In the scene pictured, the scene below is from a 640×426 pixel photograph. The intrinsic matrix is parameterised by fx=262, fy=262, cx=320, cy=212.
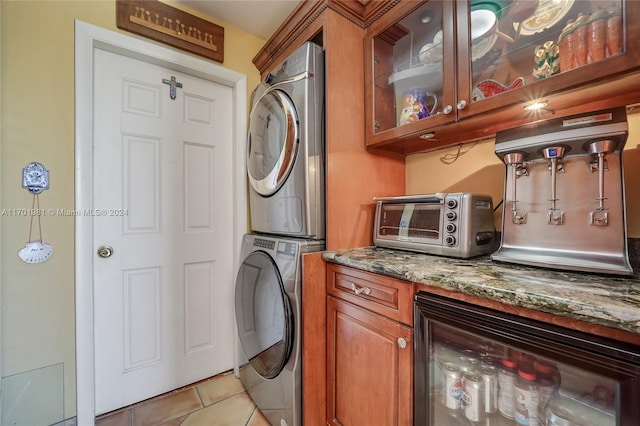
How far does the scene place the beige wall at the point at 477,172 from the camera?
93 centimetres

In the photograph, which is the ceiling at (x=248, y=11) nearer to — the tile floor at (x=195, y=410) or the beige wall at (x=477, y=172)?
the beige wall at (x=477, y=172)

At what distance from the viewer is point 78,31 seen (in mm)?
1346

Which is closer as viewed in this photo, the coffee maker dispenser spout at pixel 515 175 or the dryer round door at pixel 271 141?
the coffee maker dispenser spout at pixel 515 175

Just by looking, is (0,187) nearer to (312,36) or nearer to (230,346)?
(230,346)

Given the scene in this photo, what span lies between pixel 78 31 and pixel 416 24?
171 cm

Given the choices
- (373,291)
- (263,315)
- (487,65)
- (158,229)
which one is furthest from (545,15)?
(158,229)

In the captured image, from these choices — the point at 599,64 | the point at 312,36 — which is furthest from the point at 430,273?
the point at 312,36

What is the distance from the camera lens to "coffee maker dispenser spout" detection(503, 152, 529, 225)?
3.22 feet

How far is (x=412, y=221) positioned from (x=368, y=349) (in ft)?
1.93

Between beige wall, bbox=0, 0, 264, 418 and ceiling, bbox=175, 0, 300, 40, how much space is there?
0.58 metres

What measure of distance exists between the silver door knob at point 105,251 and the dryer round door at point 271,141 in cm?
88

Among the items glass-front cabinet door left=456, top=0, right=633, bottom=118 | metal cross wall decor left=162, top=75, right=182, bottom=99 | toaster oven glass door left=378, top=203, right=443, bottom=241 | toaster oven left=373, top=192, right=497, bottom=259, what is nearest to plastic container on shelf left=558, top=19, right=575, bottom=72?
glass-front cabinet door left=456, top=0, right=633, bottom=118

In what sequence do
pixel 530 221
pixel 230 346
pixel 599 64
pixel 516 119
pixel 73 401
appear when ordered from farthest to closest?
pixel 230 346 < pixel 73 401 < pixel 516 119 < pixel 530 221 < pixel 599 64

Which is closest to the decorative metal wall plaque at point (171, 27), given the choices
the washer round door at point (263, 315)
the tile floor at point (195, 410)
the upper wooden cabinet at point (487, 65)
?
the upper wooden cabinet at point (487, 65)
